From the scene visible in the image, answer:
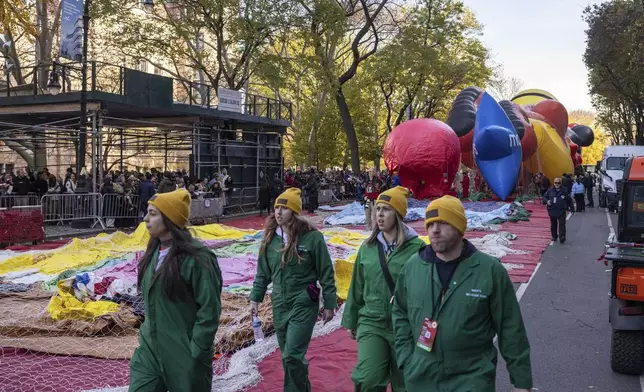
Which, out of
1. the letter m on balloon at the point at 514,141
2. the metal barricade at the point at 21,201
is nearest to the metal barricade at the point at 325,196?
the letter m on balloon at the point at 514,141

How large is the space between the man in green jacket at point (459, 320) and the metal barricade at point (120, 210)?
16763 mm

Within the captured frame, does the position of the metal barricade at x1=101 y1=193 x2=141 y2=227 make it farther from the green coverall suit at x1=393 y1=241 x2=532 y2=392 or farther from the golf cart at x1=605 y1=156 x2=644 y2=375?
the green coverall suit at x1=393 y1=241 x2=532 y2=392

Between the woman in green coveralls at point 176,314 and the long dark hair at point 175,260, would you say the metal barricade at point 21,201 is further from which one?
the woman in green coveralls at point 176,314

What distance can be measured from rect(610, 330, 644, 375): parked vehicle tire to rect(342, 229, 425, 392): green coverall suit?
3093 millimetres

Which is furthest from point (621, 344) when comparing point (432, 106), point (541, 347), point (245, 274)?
point (432, 106)

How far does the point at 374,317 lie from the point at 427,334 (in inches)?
45.0

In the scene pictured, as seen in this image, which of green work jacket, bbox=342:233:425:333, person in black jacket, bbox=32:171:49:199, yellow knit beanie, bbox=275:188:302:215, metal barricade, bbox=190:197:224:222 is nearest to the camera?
green work jacket, bbox=342:233:425:333

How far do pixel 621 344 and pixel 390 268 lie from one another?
3315mm

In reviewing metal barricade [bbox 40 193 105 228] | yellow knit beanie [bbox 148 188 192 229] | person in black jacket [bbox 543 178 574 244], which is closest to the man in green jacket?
yellow knit beanie [bbox 148 188 192 229]

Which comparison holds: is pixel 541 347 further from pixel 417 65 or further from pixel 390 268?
pixel 417 65

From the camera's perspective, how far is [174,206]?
3787 millimetres

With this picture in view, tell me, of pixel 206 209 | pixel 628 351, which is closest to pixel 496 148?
pixel 206 209

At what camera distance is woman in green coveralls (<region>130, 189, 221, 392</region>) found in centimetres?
356

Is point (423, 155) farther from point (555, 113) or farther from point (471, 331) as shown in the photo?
point (471, 331)
